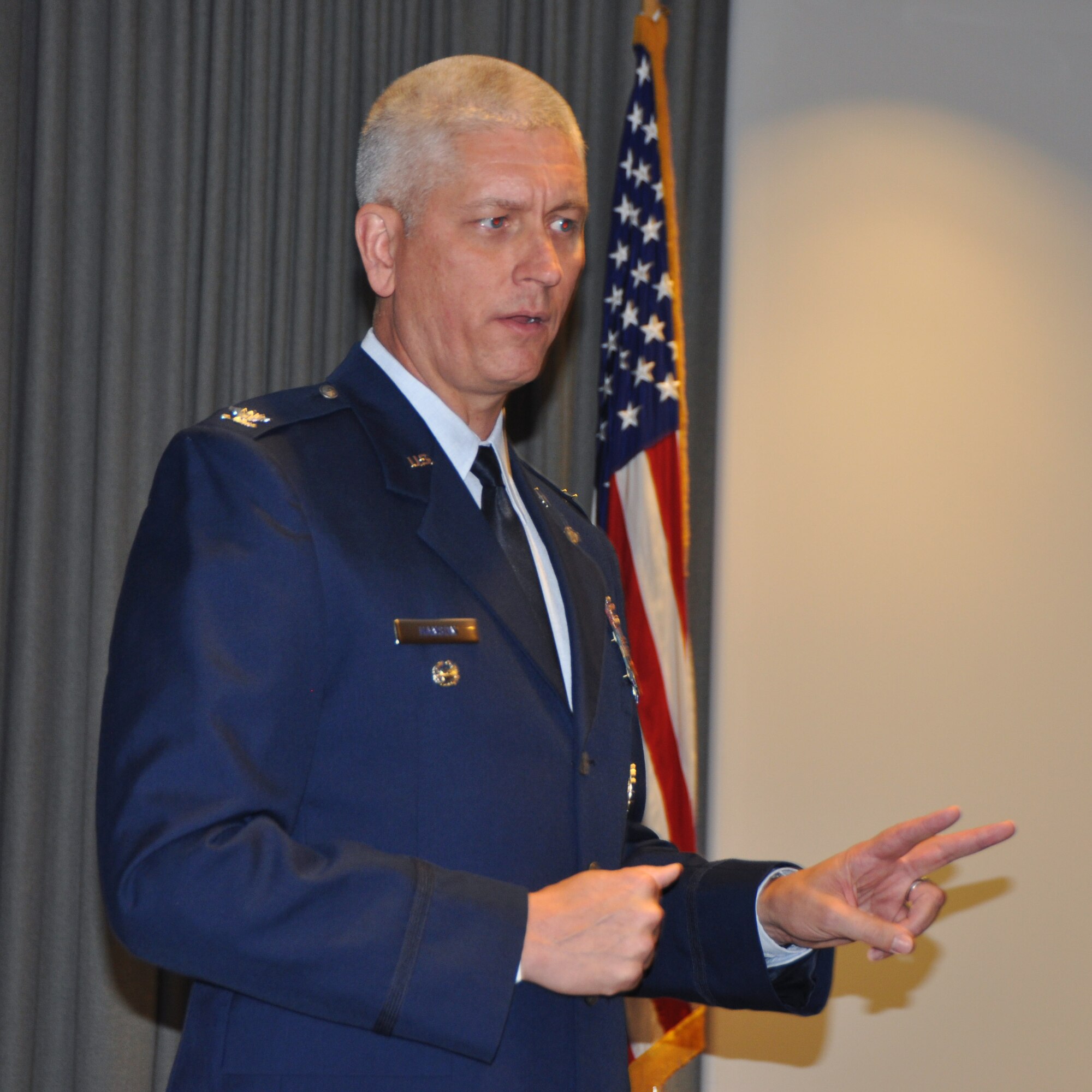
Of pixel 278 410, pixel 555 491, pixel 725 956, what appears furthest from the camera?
pixel 555 491

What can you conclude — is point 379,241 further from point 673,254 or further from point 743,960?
point 673,254

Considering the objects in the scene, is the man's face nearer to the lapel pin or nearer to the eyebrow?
the eyebrow

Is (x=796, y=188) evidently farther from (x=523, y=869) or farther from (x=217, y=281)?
(x=523, y=869)

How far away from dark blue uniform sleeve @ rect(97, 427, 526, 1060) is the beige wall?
6.81 feet

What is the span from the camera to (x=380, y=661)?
4.36 ft

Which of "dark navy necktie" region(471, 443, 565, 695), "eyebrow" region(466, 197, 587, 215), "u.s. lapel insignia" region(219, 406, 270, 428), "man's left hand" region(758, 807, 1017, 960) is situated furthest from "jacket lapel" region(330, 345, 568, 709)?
"man's left hand" region(758, 807, 1017, 960)

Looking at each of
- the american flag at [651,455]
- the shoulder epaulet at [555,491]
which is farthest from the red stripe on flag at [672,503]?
the shoulder epaulet at [555,491]

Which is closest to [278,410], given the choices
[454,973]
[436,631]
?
[436,631]

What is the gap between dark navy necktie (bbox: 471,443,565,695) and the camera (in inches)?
58.6

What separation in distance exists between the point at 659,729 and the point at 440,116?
1598mm

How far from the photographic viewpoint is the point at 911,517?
331 cm

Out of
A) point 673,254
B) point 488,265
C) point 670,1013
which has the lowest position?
point 670,1013

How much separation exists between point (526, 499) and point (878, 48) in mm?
2257

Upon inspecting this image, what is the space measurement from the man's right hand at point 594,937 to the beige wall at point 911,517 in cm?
204
